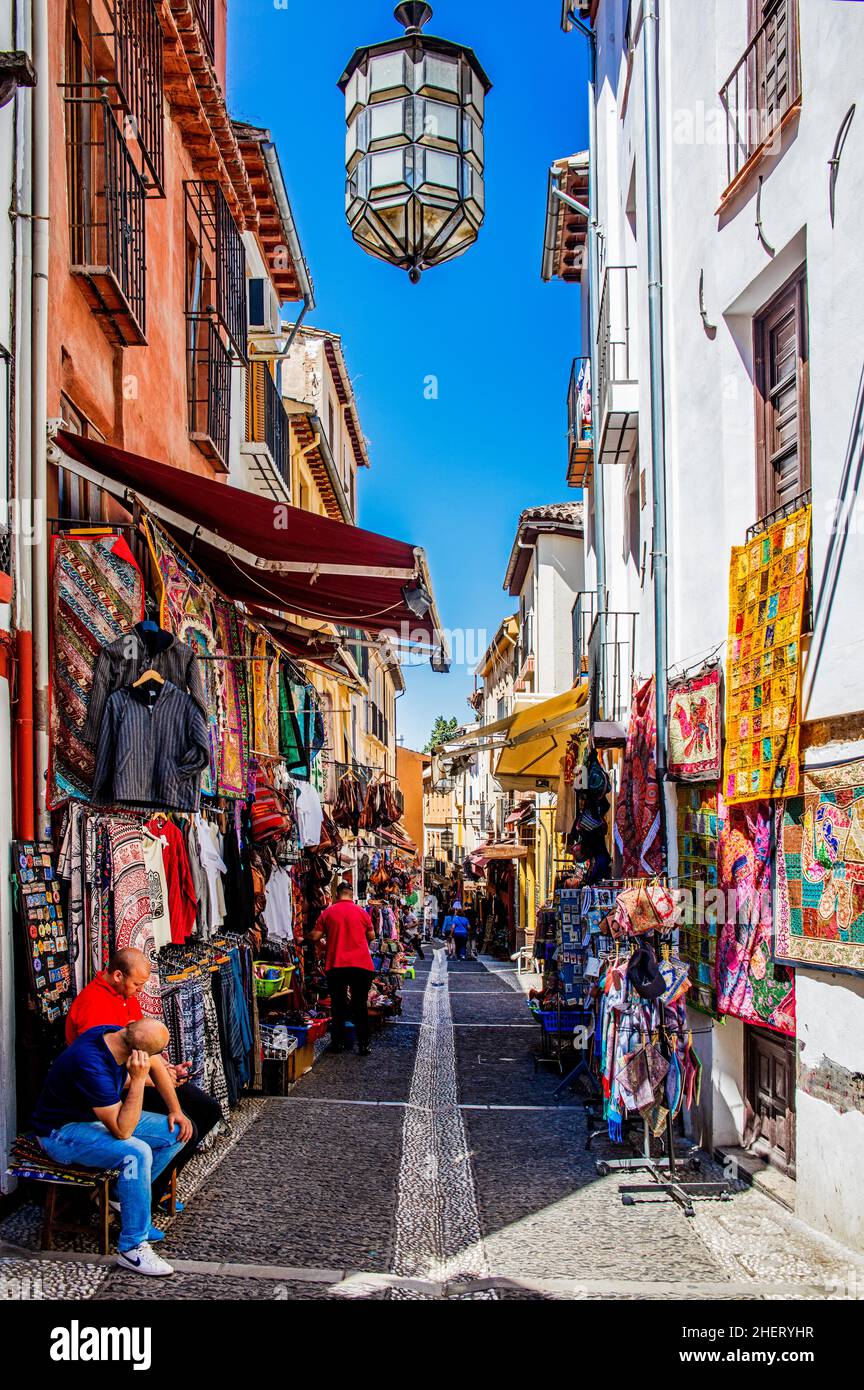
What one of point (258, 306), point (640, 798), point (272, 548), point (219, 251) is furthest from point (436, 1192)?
point (258, 306)

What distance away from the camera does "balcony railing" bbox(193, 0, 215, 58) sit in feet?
37.6

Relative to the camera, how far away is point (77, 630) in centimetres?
675

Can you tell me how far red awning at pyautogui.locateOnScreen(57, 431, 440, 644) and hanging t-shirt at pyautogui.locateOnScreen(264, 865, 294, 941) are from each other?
9.08 feet

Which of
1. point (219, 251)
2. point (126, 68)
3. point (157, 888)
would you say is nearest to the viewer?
point (157, 888)

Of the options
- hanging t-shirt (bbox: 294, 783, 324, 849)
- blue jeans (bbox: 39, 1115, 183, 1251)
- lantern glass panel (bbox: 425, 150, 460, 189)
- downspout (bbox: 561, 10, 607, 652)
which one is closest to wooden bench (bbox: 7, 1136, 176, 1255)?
blue jeans (bbox: 39, 1115, 183, 1251)

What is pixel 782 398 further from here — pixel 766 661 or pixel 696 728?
pixel 696 728

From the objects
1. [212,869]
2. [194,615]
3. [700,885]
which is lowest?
[700,885]

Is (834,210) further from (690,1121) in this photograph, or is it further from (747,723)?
(690,1121)

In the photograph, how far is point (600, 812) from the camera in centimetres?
1238

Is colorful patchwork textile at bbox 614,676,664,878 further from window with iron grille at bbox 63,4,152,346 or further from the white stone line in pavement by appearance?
window with iron grille at bbox 63,4,152,346

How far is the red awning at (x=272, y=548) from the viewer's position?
23.7 ft

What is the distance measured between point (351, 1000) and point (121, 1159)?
22.1ft

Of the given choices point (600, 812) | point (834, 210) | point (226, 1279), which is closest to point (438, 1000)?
point (600, 812)
